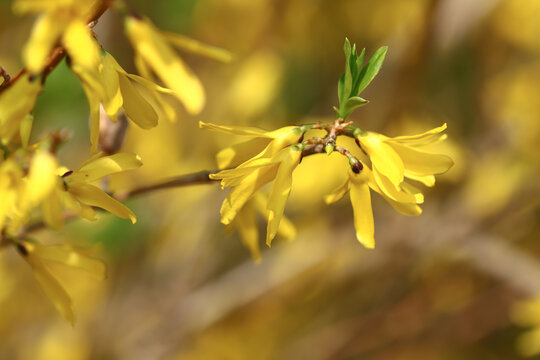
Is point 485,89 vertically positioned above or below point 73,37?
above

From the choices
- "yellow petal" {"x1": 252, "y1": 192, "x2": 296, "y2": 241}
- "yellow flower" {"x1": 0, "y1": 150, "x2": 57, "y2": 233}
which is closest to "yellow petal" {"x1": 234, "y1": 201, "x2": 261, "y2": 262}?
"yellow petal" {"x1": 252, "y1": 192, "x2": 296, "y2": 241}

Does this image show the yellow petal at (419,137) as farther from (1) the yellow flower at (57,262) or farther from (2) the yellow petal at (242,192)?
(1) the yellow flower at (57,262)

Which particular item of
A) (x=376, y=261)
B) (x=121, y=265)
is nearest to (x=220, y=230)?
(x=121, y=265)

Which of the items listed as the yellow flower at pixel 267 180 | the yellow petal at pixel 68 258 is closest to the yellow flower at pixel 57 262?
the yellow petal at pixel 68 258

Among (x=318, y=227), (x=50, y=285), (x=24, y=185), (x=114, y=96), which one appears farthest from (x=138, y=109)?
(x=318, y=227)

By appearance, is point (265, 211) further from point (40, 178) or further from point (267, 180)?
point (40, 178)

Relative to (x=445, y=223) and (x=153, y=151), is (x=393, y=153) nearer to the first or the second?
(x=445, y=223)

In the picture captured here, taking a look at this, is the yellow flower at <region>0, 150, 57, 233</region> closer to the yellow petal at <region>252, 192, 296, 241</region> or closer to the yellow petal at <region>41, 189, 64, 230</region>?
the yellow petal at <region>41, 189, 64, 230</region>
